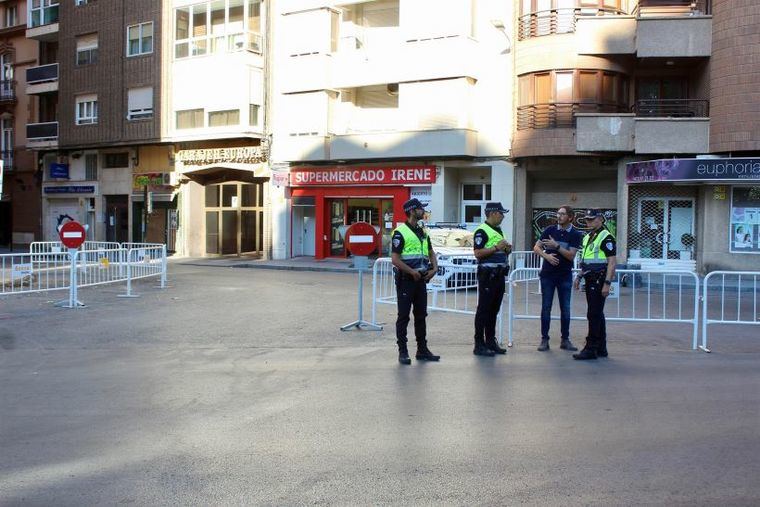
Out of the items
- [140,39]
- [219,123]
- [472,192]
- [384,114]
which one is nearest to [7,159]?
[140,39]

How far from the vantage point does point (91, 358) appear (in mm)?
9875

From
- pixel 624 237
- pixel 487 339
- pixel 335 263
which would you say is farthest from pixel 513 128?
pixel 487 339

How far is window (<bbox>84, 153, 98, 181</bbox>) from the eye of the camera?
37.5 metres

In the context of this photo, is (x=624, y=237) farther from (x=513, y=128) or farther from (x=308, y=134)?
(x=308, y=134)

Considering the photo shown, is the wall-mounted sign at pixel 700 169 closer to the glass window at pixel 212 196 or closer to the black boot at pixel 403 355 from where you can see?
the black boot at pixel 403 355

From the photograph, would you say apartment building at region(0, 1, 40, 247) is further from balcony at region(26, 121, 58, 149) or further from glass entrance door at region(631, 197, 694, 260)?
glass entrance door at region(631, 197, 694, 260)

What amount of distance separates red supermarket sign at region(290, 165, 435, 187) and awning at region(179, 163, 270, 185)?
1501 mm

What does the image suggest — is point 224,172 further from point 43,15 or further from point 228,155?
point 43,15

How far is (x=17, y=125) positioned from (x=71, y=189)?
21.0 ft

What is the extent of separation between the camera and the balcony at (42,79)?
126 feet

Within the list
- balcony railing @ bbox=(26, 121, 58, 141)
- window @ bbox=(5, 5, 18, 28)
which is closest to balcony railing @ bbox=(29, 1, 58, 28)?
window @ bbox=(5, 5, 18, 28)

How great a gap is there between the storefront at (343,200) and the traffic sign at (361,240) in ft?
54.7

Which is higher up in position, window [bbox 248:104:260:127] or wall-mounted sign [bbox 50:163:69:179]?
window [bbox 248:104:260:127]

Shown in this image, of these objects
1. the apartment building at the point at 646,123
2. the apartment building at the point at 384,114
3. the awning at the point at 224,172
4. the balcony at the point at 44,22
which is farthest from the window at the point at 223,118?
the apartment building at the point at 646,123
